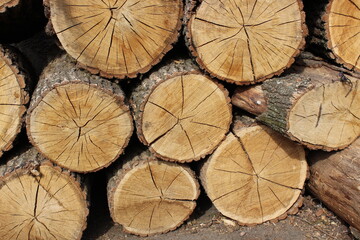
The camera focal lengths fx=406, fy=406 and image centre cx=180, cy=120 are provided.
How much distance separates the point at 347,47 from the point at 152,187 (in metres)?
1.90

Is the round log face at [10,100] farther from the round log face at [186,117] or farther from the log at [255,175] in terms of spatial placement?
the log at [255,175]

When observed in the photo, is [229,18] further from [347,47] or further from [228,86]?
[347,47]

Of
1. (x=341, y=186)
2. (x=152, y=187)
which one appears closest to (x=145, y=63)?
(x=152, y=187)

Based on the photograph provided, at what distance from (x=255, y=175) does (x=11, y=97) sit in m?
2.01

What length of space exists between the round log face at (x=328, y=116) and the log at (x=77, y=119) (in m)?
1.23

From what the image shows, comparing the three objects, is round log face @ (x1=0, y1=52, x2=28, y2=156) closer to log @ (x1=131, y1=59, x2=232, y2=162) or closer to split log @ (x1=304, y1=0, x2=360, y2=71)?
log @ (x1=131, y1=59, x2=232, y2=162)

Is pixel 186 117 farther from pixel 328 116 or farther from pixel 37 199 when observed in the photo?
pixel 37 199

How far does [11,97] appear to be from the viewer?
3.04 metres

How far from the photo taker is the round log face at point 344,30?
3.05 metres

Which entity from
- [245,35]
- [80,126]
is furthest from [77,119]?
[245,35]

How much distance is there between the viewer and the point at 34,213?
10.4 ft

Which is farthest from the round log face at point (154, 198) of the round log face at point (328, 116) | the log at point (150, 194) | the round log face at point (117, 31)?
the round log face at point (328, 116)

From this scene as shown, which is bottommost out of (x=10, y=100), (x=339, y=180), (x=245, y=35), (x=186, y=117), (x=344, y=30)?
(x=339, y=180)

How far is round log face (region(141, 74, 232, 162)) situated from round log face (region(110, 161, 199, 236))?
0.60 feet
